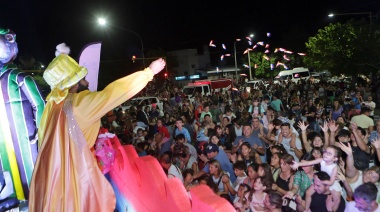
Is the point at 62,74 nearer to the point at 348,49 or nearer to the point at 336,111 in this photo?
the point at 336,111

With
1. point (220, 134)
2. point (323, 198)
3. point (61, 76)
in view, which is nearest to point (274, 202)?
point (323, 198)

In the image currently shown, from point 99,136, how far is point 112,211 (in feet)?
2.00

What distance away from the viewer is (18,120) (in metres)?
2.97

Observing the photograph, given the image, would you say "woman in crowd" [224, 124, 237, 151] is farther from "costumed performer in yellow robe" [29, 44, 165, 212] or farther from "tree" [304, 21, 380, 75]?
"tree" [304, 21, 380, 75]

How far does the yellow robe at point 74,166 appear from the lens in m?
2.45

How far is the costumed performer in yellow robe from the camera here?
2455 mm

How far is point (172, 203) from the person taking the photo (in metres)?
2.45

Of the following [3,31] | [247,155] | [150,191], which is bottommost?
[247,155]

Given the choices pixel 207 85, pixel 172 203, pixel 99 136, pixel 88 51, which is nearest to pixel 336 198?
pixel 172 203

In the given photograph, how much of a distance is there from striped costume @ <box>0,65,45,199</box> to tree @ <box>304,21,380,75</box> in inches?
815

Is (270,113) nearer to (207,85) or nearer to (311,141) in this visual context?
(311,141)

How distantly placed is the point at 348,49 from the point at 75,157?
82.4ft

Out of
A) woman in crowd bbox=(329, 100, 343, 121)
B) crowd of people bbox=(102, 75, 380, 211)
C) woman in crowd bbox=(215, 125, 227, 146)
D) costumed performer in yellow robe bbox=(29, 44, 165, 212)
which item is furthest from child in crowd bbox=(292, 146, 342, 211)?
woman in crowd bbox=(329, 100, 343, 121)

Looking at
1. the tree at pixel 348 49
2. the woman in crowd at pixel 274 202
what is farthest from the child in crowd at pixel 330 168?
the tree at pixel 348 49
